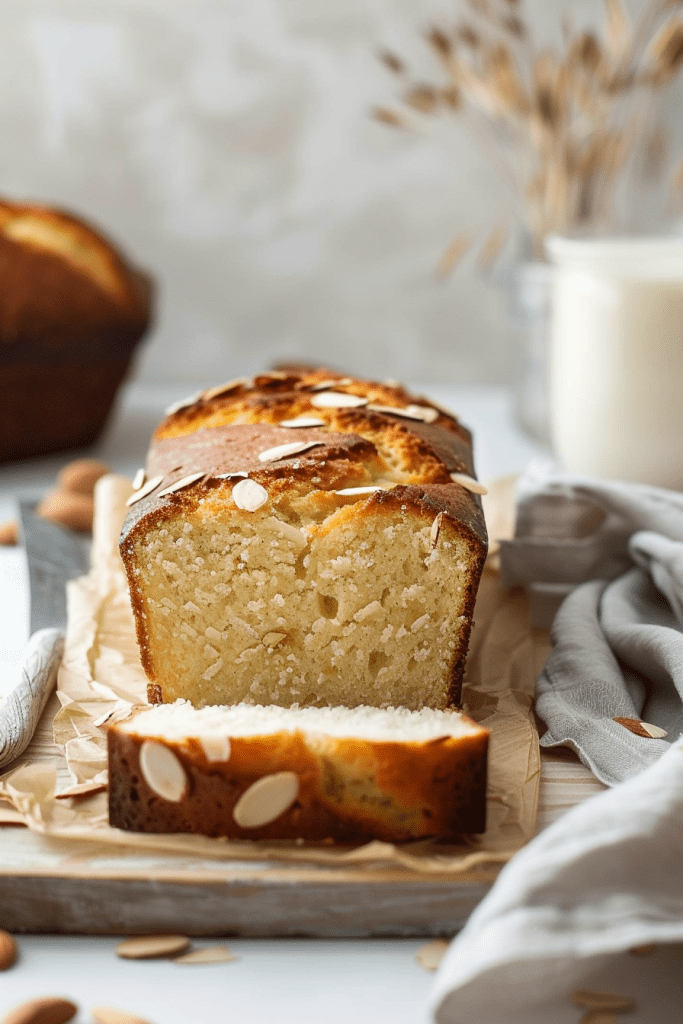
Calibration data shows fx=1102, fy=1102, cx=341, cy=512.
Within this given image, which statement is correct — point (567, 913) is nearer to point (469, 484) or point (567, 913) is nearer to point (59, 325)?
point (469, 484)

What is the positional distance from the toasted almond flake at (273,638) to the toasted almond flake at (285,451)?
237 mm

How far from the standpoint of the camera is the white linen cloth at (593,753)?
97 centimetres

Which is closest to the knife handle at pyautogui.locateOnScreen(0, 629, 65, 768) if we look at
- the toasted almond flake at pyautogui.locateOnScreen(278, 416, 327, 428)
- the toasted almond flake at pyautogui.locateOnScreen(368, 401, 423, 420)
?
the toasted almond flake at pyautogui.locateOnScreen(278, 416, 327, 428)

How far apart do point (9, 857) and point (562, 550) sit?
108 cm

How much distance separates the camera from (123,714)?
4.82 ft

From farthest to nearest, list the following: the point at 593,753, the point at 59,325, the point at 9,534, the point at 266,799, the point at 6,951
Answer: the point at 59,325 < the point at 9,534 < the point at 593,753 < the point at 266,799 < the point at 6,951

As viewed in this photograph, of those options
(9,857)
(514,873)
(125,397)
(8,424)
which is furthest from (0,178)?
(514,873)

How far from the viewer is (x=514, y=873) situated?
1.01m

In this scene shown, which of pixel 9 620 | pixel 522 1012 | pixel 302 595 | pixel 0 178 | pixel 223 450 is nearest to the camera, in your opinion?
pixel 522 1012

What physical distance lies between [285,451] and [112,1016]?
76 centimetres

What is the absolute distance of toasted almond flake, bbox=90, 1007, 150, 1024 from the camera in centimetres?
100

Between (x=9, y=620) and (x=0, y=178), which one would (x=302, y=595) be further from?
(x=0, y=178)

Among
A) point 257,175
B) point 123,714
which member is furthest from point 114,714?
point 257,175

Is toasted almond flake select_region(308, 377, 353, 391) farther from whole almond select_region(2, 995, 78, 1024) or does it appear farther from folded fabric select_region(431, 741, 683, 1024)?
whole almond select_region(2, 995, 78, 1024)
